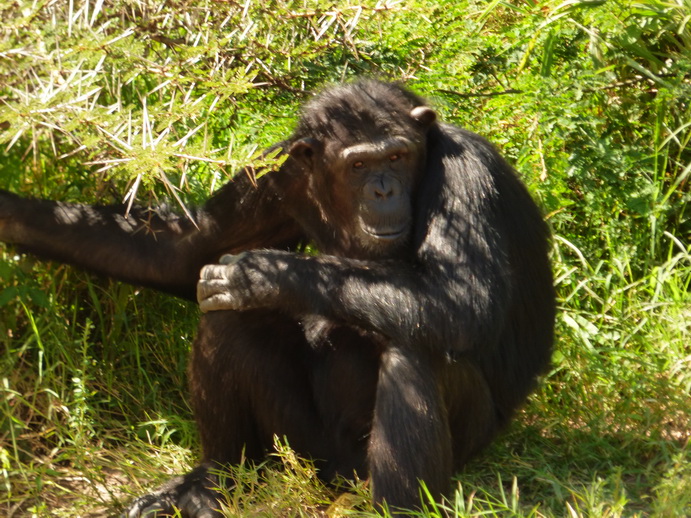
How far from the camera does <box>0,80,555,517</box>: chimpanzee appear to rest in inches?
165

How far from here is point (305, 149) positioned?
4832 millimetres

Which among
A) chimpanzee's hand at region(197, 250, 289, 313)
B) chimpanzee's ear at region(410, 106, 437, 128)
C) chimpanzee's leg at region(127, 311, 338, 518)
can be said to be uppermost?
chimpanzee's ear at region(410, 106, 437, 128)

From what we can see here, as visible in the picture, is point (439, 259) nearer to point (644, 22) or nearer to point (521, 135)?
point (521, 135)

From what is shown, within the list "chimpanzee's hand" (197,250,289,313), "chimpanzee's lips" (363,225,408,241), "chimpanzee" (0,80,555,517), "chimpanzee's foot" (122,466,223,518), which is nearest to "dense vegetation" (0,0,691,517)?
"chimpanzee's foot" (122,466,223,518)

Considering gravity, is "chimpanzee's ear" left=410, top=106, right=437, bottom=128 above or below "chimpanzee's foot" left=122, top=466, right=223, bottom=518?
above

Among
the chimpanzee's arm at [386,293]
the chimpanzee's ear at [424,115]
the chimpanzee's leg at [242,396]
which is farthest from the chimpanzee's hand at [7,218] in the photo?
the chimpanzee's ear at [424,115]

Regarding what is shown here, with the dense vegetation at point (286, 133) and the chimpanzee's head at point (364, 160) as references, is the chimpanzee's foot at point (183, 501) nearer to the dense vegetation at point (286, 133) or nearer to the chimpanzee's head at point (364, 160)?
the dense vegetation at point (286, 133)

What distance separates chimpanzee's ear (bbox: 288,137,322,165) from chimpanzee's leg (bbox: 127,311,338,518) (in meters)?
0.77

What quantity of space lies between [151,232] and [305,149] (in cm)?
90

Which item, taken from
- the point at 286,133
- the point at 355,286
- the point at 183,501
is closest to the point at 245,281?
the point at 355,286

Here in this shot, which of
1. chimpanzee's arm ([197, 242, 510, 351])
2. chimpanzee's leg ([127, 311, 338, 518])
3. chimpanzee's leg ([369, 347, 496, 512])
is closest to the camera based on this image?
chimpanzee's leg ([369, 347, 496, 512])

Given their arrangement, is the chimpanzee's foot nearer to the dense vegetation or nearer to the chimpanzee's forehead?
the dense vegetation

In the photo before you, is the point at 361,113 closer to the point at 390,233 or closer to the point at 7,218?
the point at 390,233

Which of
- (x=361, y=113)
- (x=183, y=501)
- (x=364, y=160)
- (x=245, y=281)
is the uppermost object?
(x=361, y=113)
